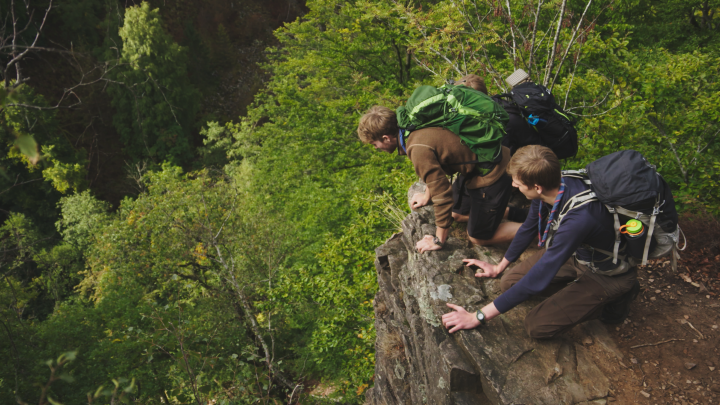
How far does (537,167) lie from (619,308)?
152 centimetres

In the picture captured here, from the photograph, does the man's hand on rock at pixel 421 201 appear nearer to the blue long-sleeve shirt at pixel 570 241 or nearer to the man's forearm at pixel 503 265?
the man's forearm at pixel 503 265

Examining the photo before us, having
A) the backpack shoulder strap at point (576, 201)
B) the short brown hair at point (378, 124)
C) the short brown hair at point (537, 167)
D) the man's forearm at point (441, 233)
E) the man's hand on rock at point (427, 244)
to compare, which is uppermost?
the short brown hair at point (378, 124)

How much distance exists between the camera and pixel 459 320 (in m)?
2.92

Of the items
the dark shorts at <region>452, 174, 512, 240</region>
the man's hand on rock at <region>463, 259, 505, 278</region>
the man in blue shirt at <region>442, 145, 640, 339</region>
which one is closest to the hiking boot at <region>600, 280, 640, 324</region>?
the man in blue shirt at <region>442, 145, 640, 339</region>

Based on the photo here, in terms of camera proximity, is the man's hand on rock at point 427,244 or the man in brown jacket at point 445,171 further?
the man's hand on rock at point 427,244

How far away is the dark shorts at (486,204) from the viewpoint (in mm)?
3277

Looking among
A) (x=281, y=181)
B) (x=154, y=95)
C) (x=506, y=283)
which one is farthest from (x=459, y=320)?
(x=154, y=95)

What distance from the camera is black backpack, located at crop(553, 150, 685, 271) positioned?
7.56 feet

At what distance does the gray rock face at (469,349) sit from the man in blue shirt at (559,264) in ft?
0.58

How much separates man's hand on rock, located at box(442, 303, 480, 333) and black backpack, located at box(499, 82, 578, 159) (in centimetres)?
167

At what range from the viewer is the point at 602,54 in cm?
603

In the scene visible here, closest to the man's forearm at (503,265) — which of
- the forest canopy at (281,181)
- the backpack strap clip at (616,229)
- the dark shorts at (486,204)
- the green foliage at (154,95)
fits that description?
the dark shorts at (486,204)

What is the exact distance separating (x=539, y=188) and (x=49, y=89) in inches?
1409

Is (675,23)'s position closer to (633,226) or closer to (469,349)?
(633,226)
